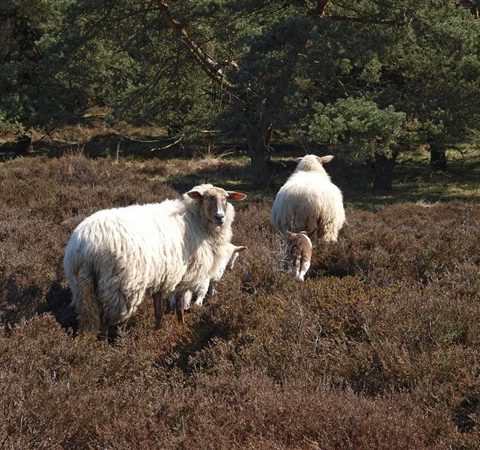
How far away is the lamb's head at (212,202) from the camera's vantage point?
21.7 feet

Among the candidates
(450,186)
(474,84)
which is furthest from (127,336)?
(450,186)

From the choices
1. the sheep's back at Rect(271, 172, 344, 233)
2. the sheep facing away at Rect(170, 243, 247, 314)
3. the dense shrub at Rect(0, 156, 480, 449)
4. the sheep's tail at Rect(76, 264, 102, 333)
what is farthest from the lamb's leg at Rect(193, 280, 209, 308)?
the sheep's back at Rect(271, 172, 344, 233)

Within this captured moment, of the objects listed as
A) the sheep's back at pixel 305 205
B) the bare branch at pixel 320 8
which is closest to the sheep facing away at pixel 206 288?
the sheep's back at pixel 305 205

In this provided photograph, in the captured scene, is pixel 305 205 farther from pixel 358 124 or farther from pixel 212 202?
pixel 358 124

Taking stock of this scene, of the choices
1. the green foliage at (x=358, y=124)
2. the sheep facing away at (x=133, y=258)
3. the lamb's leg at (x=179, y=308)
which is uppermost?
the green foliage at (x=358, y=124)

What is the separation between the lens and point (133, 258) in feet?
Answer: 18.5

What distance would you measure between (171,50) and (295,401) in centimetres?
1544

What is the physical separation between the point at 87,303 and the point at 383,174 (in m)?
14.2

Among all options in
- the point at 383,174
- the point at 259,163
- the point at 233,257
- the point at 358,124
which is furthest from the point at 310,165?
the point at 383,174

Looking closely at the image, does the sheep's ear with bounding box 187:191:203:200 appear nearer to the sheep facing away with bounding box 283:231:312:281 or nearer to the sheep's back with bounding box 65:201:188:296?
the sheep's back with bounding box 65:201:188:296

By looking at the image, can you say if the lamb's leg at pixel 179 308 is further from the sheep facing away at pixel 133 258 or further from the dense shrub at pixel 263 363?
the dense shrub at pixel 263 363

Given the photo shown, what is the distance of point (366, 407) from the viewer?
3.51m

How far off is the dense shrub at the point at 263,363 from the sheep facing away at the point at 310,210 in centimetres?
74

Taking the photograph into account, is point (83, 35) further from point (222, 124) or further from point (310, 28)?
point (310, 28)
